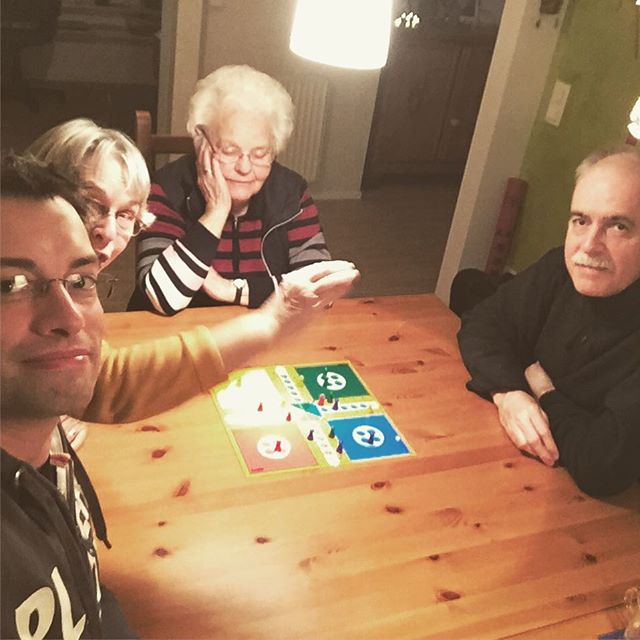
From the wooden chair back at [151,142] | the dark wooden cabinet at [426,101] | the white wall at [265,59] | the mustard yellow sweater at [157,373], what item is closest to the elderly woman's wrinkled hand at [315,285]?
the mustard yellow sweater at [157,373]

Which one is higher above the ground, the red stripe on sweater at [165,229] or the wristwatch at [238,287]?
the red stripe on sweater at [165,229]

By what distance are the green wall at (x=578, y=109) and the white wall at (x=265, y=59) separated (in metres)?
1.49

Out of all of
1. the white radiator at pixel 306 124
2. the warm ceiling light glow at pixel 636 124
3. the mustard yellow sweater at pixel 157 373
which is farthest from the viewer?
the white radiator at pixel 306 124

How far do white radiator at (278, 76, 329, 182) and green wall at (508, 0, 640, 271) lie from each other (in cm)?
148

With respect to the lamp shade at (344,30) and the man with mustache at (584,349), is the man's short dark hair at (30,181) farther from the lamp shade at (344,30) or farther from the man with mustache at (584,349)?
the man with mustache at (584,349)

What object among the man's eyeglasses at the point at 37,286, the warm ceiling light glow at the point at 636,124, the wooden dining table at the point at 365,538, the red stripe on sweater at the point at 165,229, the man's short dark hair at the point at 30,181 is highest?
the warm ceiling light glow at the point at 636,124

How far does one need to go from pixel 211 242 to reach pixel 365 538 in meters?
0.93

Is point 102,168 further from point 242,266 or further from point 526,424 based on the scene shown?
point 526,424

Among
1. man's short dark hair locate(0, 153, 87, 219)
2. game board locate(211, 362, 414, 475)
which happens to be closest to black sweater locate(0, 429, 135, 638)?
man's short dark hair locate(0, 153, 87, 219)

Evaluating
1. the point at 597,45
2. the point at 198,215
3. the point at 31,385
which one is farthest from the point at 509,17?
the point at 31,385

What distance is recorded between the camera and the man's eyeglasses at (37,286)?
734 mm

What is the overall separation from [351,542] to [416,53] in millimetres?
3800

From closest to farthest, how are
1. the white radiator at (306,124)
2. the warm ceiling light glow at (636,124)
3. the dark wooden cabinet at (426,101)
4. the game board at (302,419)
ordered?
the game board at (302,419) → the warm ceiling light glow at (636,124) → the white radiator at (306,124) → the dark wooden cabinet at (426,101)

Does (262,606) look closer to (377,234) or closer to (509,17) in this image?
(509,17)
